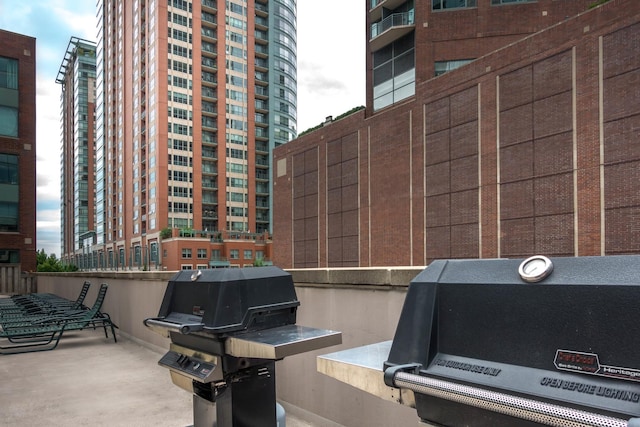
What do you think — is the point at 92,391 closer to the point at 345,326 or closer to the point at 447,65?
the point at 345,326

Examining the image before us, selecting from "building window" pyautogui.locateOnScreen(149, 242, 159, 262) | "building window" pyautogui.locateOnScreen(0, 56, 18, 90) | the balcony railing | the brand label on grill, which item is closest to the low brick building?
the balcony railing

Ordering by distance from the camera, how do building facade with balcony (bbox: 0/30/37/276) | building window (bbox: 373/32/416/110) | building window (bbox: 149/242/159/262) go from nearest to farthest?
building facade with balcony (bbox: 0/30/37/276)
building window (bbox: 373/32/416/110)
building window (bbox: 149/242/159/262)

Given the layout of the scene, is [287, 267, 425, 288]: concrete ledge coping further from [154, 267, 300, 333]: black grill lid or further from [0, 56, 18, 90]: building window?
[0, 56, 18, 90]: building window

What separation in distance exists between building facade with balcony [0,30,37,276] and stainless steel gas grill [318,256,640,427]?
33.1 m

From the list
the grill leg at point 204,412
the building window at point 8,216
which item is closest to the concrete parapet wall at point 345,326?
the grill leg at point 204,412

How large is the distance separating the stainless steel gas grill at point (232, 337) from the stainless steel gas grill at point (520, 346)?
3.60ft

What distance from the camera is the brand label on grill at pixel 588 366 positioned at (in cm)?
119

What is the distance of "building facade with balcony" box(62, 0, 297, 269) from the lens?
67.7m

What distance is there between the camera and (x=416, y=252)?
2934 cm

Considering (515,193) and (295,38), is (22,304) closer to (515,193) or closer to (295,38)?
(515,193)

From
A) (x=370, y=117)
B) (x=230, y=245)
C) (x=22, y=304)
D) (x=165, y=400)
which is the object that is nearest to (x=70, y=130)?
(x=230, y=245)

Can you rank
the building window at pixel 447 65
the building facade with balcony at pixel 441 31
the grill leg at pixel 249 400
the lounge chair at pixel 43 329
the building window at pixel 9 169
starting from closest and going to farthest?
the grill leg at pixel 249 400
the lounge chair at pixel 43 329
the building window at pixel 9 169
the building facade with balcony at pixel 441 31
the building window at pixel 447 65

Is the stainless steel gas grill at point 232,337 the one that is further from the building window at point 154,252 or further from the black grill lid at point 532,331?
the building window at point 154,252

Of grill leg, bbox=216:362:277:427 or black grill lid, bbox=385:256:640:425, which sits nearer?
black grill lid, bbox=385:256:640:425
